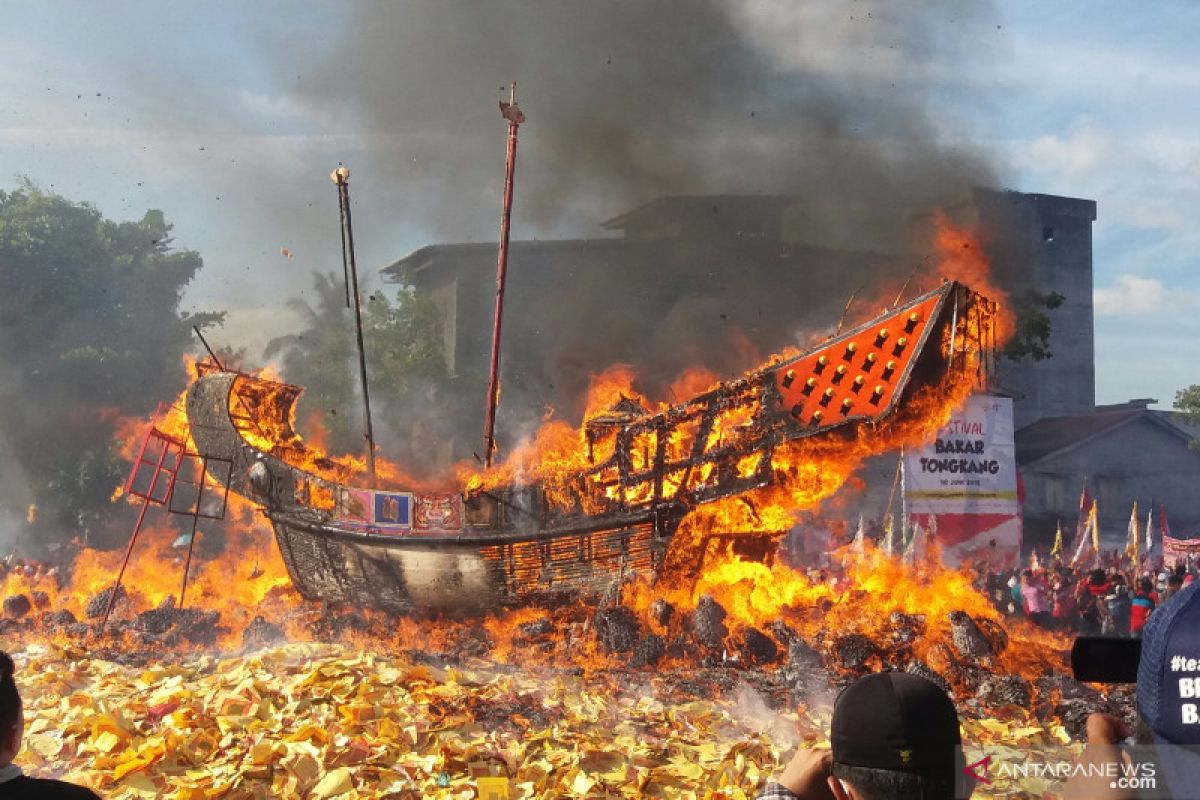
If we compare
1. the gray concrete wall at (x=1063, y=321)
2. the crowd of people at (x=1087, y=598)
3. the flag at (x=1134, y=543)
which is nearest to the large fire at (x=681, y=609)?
the crowd of people at (x=1087, y=598)

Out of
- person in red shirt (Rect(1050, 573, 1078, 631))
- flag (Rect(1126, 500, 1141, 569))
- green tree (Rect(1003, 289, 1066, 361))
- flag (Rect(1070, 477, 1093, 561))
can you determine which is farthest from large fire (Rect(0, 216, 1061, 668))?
flag (Rect(1070, 477, 1093, 561))

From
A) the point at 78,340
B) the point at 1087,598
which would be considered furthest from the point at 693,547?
the point at 78,340

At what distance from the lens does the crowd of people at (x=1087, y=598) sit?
15008 mm

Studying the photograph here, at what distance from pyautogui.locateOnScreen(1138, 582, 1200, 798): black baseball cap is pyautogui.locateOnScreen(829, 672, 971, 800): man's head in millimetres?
504

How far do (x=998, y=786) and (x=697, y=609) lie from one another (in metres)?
5.07

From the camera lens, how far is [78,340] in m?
22.9

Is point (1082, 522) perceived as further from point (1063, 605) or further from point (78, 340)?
point (78, 340)

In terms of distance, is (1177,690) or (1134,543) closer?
(1177,690)

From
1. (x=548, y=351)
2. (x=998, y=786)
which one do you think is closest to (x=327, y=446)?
(x=548, y=351)

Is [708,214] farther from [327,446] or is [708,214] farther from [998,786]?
[998,786]

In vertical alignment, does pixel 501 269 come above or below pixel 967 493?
above

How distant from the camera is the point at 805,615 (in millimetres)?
13977

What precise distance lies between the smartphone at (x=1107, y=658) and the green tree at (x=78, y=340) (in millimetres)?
21584

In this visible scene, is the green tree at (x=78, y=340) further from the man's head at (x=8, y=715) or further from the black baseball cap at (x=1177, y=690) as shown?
the black baseball cap at (x=1177, y=690)
